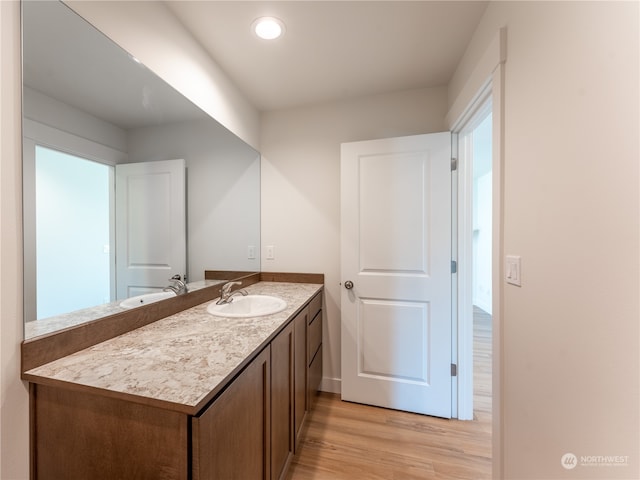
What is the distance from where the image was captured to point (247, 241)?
2.10 metres

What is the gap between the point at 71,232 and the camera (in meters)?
0.91

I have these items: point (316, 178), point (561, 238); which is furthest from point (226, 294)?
point (561, 238)

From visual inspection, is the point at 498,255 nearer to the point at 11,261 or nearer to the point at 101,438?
the point at 101,438

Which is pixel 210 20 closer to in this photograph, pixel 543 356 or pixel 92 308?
pixel 92 308

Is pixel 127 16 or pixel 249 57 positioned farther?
pixel 249 57

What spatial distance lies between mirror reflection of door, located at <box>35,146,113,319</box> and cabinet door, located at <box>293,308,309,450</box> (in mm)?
906

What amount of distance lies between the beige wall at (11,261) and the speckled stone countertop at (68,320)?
0.13 ft

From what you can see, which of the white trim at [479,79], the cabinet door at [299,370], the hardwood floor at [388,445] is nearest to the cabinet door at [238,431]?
the cabinet door at [299,370]

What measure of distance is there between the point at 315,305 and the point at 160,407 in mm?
1317

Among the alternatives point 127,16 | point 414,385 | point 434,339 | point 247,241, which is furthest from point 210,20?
point 414,385

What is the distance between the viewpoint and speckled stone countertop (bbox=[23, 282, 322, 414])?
649 millimetres

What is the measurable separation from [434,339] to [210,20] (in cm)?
240

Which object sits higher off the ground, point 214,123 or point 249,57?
point 249,57

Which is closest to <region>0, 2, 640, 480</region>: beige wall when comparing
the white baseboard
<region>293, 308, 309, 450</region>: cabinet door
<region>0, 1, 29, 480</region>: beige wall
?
<region>0, 1, 29, 480</region>: beige wall
